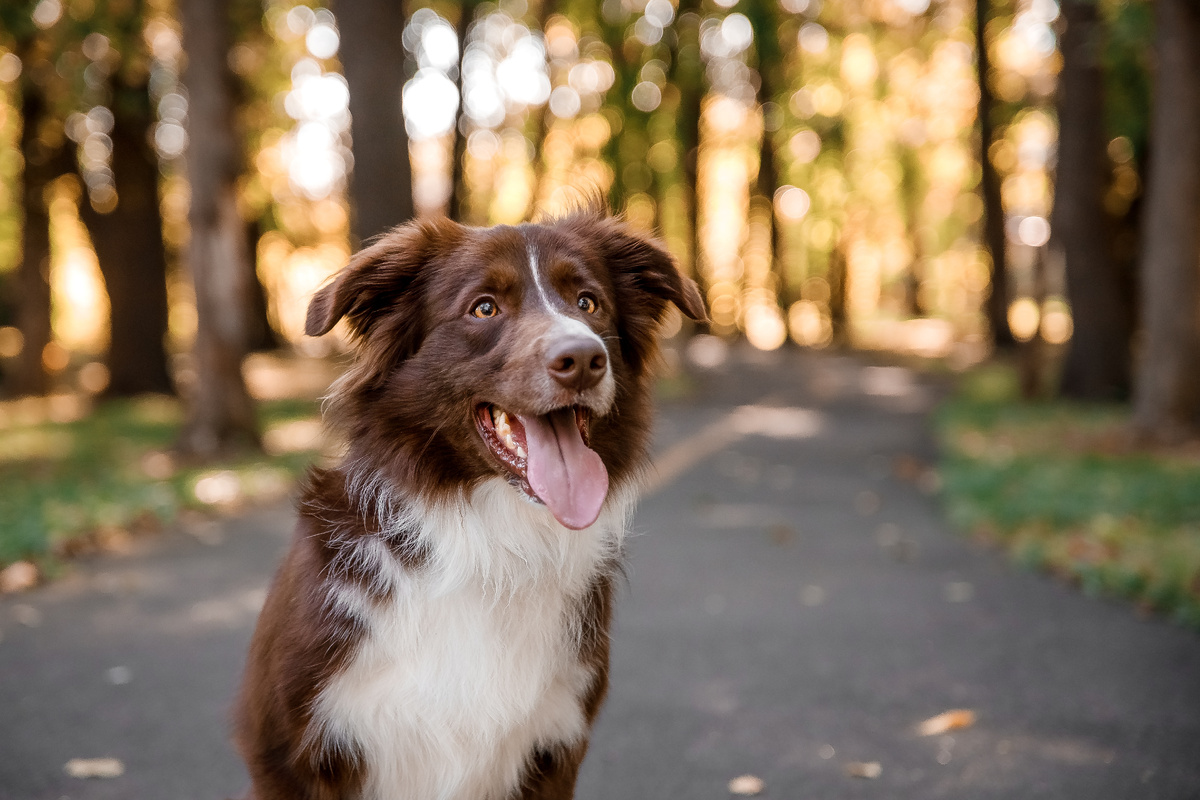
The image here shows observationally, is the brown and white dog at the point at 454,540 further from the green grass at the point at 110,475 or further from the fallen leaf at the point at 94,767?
the green grass at the point at 110,475

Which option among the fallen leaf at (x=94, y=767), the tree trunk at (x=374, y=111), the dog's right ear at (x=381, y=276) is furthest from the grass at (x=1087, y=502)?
the tree trunk at (x=374, y=111)

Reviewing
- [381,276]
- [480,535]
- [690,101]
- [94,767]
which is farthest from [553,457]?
[690,101]

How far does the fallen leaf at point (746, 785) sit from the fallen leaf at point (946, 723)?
3.22 ft

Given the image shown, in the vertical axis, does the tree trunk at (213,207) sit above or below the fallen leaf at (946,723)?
above

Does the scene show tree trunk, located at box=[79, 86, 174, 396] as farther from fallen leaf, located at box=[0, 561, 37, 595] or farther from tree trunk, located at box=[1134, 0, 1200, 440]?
tree trunk, located at box=[1134, 0, 1200, 440]

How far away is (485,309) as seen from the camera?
335 cm

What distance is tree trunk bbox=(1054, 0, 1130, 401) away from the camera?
51.2ft

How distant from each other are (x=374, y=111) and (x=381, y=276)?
728cm

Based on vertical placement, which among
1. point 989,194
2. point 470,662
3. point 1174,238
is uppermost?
point 989,194

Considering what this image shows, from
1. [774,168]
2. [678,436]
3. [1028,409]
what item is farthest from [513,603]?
[774,168]

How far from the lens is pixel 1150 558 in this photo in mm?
7406

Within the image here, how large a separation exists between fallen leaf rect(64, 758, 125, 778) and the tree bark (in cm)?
1622

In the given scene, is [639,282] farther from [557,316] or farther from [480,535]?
[480,535]

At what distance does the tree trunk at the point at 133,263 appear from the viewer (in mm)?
18266
